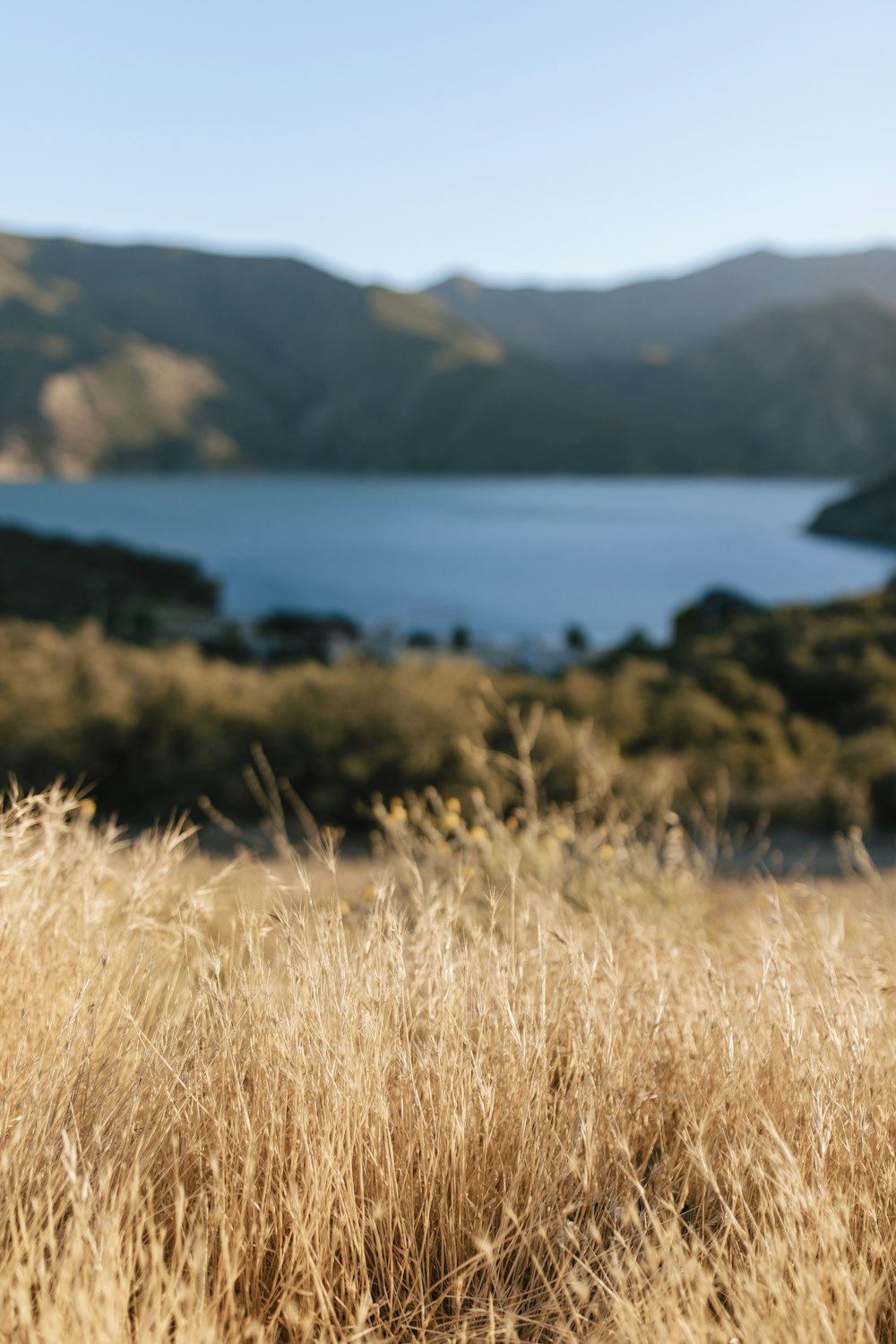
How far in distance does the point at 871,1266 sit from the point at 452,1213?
2.15ft

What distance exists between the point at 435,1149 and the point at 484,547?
7366 cm

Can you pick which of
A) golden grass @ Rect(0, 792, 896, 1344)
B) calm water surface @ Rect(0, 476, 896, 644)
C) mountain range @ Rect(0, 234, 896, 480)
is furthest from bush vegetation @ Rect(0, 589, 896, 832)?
mountain range @ Rect(0, 234, 896, 480)

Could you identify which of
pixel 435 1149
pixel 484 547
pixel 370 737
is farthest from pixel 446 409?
pixel 435 1149

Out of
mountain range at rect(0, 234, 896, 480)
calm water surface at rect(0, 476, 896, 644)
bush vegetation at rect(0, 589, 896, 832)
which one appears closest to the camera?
bush vegetation at rect(0, 589, 896, 832)

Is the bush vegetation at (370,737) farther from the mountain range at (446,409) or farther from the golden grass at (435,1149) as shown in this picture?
the mountain range at (446,409)

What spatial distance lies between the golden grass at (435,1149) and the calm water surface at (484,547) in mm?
36862

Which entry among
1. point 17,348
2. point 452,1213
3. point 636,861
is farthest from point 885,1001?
point 17,348

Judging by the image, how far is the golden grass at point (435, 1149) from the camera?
1.46 meters

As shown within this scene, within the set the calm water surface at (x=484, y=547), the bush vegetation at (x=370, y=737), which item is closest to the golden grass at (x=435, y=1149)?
the bush vegetation at (x=370, y=737)

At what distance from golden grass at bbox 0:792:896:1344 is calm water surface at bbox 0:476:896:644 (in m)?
36.9

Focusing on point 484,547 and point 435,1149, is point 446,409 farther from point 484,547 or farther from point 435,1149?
point 435,1149

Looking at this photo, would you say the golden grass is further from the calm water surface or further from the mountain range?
the mountain range

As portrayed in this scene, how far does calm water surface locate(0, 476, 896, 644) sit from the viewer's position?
161 feet

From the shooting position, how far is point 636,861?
4.20 meters
